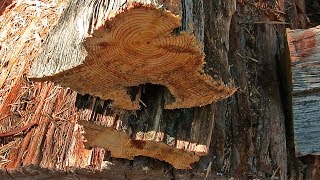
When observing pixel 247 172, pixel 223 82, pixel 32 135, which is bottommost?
pixel 247 172

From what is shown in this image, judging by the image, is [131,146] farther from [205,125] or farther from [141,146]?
[205,125]

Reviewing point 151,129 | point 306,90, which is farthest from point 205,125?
point 306,90

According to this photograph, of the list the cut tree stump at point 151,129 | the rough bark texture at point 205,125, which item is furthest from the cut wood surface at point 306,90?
the cut tree stump at point 151,129

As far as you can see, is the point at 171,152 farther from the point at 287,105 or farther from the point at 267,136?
the point at 287,105

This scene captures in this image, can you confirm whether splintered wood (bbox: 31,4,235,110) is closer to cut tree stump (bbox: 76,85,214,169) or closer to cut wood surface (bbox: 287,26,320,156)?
cut tree stump (bbox: 76,85,214,169)

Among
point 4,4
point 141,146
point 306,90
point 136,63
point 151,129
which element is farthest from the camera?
point 4,4

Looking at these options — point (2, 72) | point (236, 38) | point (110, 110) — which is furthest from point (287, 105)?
point (2, 72)
